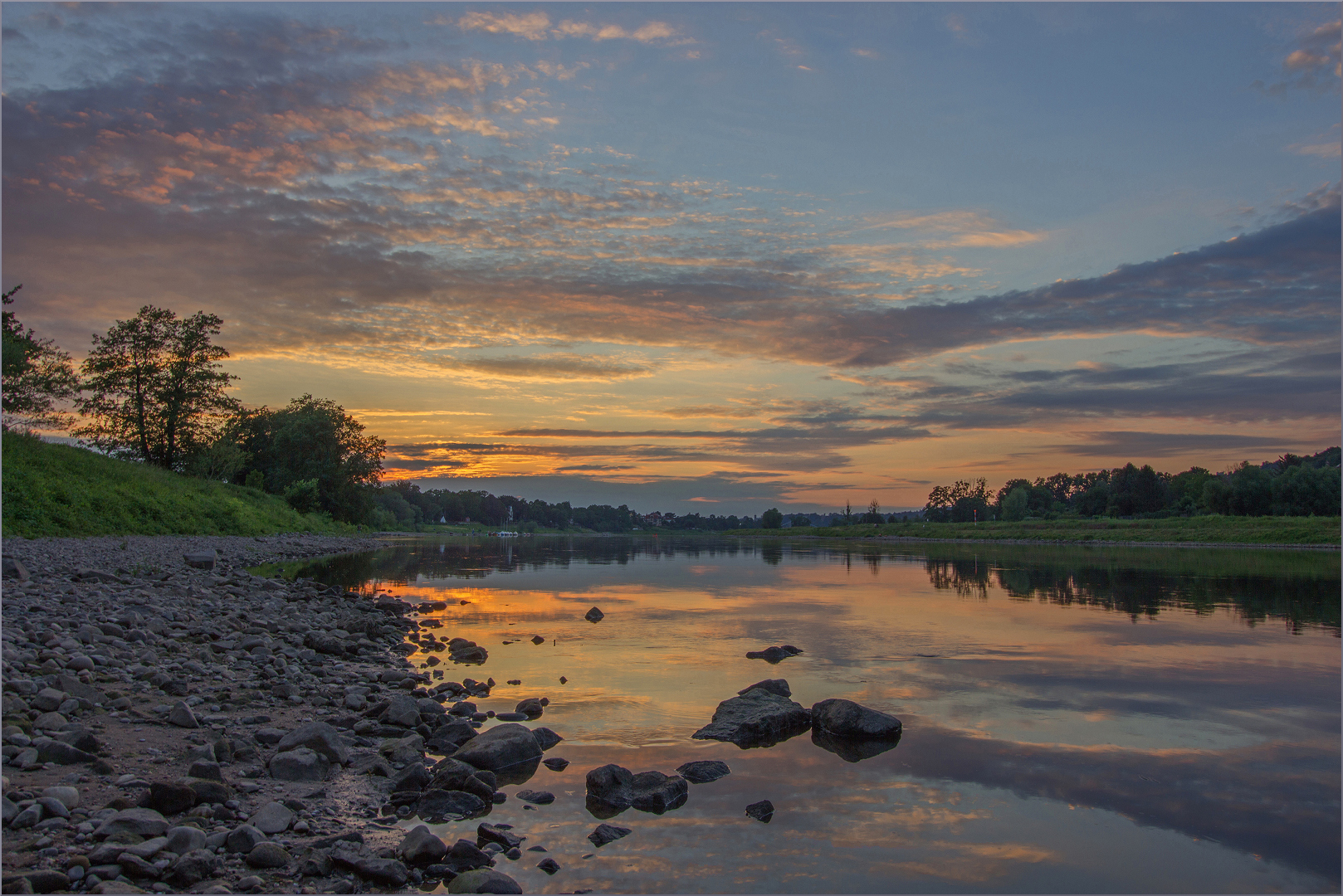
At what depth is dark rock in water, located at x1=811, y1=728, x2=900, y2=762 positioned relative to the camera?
1084 cm

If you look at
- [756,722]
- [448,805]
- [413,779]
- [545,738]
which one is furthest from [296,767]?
[756,722]

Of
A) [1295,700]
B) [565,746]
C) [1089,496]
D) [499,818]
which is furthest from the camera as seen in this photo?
[1089,496]

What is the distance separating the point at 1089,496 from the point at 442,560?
473ft

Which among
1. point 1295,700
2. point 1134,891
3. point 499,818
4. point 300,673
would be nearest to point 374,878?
point 499,818

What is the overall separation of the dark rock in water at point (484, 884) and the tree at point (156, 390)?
5924 cm

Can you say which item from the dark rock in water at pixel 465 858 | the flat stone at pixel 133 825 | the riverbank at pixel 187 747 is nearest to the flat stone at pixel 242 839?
the riverbank at pixel 187 747

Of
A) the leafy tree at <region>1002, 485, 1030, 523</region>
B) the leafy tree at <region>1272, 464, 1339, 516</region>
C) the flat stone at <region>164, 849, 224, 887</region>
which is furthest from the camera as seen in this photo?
the leafy tree at <region>1002, 485, 1030, 523</region>

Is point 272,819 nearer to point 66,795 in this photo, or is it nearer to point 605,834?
point 66,795

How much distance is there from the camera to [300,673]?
43.2 feet

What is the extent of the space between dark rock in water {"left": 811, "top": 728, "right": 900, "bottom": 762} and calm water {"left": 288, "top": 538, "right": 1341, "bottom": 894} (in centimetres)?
28

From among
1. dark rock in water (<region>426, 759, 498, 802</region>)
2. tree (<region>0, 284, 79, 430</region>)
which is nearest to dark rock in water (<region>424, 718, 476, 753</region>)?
dark rock in water (<region>426, 759, 498, 802</region>)

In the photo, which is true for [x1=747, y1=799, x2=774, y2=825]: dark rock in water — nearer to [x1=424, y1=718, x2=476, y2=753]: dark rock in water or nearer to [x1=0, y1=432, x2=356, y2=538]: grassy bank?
[x1=424, y1=718, x2=476, y2=753]: dark rock in water

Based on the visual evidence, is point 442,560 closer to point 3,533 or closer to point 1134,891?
point 3,533

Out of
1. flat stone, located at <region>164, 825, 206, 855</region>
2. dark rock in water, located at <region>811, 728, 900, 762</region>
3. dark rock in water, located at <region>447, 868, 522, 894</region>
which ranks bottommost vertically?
dark rock in water, located at <region>811, 728, 900, 762</region>
